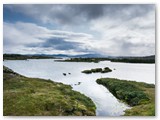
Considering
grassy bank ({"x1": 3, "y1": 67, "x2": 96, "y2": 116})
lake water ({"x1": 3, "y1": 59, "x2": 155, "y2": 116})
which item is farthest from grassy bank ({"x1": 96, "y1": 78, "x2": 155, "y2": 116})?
grassy bank ({"x1": 3, "y1": 67, "x2": 96, "y2": 116})

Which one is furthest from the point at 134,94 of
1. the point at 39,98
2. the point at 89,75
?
the point at 39,98

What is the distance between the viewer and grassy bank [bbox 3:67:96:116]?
5.47 metres

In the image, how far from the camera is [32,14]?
18.4ft

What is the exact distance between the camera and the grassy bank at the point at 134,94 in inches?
216

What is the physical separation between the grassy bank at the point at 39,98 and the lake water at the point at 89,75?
127mm

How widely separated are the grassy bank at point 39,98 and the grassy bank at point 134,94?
620 mm

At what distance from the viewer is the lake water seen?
5.55 m

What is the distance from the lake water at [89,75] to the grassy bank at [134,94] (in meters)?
0.11

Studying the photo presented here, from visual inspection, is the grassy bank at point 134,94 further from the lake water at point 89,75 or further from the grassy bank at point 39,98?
the grassy bank at point 39,98

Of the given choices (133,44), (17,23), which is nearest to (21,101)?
(17,23)

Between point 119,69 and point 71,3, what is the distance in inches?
67.8

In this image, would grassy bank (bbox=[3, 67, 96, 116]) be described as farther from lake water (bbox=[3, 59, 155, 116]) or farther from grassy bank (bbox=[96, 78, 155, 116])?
grassy bank (bbox=[96, 78, 155, 116])

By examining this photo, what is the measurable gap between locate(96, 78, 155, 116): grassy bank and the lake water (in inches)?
4.4

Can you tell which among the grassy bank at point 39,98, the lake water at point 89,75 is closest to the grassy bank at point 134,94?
the lake water at point 89,75
